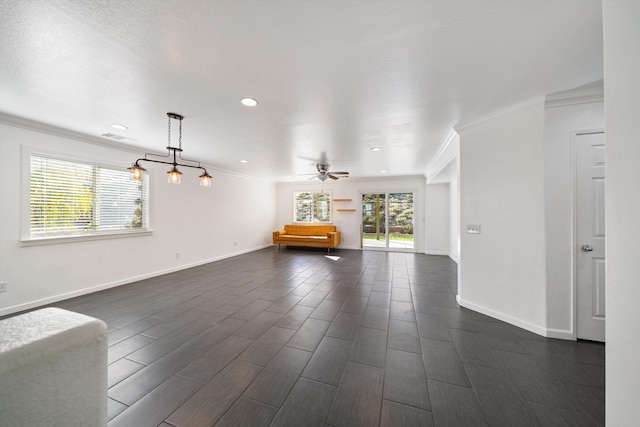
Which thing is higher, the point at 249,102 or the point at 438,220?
the point at 249,102

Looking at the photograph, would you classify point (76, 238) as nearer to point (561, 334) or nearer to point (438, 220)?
point (561, 334)

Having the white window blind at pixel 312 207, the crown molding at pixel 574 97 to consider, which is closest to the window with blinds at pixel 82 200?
the white window blind at pixel 312 207

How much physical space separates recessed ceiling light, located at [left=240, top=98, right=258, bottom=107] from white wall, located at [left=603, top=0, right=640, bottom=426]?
94.0 inches

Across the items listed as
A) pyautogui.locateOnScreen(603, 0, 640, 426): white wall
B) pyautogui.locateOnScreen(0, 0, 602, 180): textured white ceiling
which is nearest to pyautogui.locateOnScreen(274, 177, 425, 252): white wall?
pyautogui.locateOnScreen(0, 0, 602, 180): textured white ceiling

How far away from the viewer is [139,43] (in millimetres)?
1577

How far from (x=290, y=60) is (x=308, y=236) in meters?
6.21

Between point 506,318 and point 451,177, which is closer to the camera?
point 506,318

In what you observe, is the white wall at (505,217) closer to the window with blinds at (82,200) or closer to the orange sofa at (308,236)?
the orange sofa at (308,236)

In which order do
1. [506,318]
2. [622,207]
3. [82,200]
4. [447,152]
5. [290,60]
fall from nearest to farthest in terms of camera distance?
1. [622,207]
2. [290,60]
3. [506,318]
4. [82,200]
5. [447,152]

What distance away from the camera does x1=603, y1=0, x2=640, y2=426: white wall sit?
2.45ft

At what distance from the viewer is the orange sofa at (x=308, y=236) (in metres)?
7.31

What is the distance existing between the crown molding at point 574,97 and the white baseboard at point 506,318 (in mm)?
2359

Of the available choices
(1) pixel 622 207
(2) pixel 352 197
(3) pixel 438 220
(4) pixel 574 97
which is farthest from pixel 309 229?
(1) pixel 622 207

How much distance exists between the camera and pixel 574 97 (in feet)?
7.45
